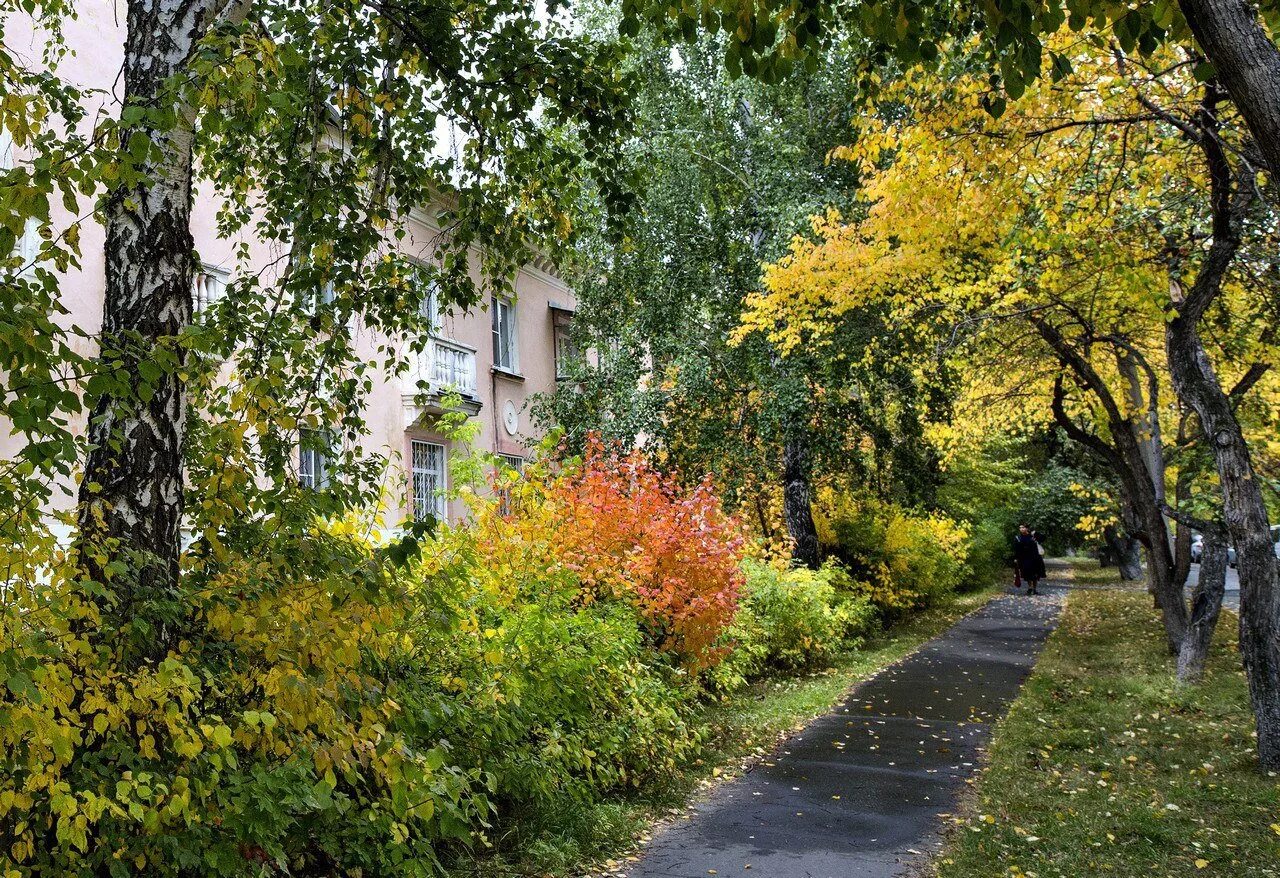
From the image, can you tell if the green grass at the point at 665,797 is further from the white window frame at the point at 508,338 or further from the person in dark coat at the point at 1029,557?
the person in dark coat at the point at 1029,557

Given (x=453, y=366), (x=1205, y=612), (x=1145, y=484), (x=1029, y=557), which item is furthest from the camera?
(x=1029, y=557)

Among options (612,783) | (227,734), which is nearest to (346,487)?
(227,734)

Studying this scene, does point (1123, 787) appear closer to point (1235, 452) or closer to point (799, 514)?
point (1235, 452)

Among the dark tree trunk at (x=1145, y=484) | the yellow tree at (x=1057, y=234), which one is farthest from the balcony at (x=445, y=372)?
the dark tree trunk at (x=1145, y=484)

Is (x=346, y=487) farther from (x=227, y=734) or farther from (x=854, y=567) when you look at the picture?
(x=854, y=567)

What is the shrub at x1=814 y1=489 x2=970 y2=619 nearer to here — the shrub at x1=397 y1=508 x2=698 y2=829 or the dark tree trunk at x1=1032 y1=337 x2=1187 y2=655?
the dark tree trunk at x1=1032 y1=337 x2=1187 y2=655

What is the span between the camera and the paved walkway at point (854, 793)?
225 inches

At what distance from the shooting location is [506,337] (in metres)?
21.3

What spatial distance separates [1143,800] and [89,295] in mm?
11788

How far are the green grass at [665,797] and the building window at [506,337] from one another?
406 inches

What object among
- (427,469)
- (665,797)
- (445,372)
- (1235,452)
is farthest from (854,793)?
(445,372)

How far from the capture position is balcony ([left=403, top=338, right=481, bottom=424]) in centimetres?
1669

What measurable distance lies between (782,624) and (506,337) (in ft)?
35.3

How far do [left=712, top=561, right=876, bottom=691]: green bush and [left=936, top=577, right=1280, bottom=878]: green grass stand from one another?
2.95 meters
